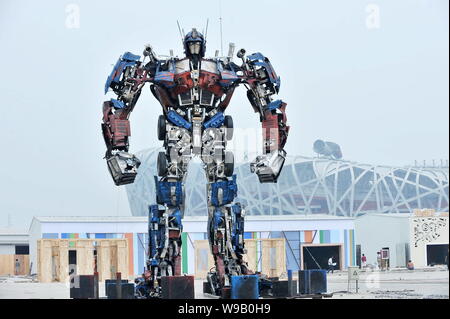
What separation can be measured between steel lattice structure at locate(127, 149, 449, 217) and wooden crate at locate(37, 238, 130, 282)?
20.6ft

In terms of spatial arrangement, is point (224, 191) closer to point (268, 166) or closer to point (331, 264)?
point (268, 166)

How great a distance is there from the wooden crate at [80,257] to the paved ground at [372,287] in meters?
0.39

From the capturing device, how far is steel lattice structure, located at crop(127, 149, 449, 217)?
88.3ft

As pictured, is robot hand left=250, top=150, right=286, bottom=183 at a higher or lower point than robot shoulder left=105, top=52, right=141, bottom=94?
lower

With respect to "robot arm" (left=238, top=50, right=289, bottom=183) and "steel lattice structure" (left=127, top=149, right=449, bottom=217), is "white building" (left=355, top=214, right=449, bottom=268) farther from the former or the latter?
"robot arm" (left=238, top=50, right=289, bottom=183)

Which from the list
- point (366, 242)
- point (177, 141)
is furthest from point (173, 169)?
point (366, 242)

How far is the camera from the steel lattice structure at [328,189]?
2691cm

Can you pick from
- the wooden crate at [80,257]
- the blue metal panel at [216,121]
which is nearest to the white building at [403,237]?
the wooden crate at [80,257]

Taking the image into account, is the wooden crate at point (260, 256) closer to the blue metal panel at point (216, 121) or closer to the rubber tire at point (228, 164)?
the rubber tire at point (228, 164)

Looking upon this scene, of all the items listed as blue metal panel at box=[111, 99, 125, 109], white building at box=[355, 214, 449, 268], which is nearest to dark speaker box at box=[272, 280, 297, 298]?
blue metal panel at box=[111, 99, 125, 109]
